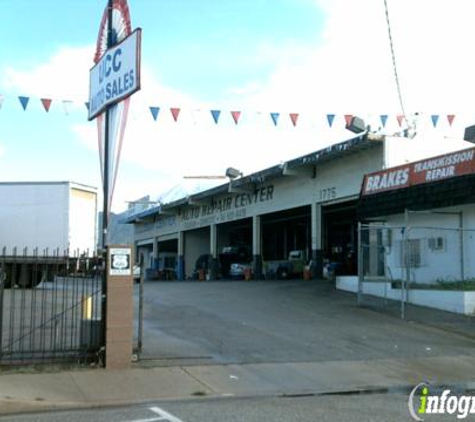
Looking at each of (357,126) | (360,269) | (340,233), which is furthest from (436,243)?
(340,233)

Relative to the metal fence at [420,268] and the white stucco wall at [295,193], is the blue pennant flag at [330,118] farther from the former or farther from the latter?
the white stucco wall at [295,193]

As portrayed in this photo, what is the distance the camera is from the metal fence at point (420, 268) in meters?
20.0

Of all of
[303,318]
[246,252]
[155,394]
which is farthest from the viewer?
[246,252]

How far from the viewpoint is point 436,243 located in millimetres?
23781

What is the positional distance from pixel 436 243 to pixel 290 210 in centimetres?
1749

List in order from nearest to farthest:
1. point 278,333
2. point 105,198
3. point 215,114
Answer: point 105,198 < point 278,333 < point 215,114

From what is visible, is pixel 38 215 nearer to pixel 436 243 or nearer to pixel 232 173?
pixel 436 243

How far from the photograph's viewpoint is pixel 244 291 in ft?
87.9

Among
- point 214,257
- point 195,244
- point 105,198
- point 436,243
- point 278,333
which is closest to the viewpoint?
point 105,198

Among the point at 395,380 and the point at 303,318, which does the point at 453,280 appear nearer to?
the point at 303,318

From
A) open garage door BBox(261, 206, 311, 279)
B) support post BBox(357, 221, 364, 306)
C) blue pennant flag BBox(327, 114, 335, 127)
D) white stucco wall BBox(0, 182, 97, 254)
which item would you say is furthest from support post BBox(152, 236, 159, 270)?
support post BBox(357, 221, 364, 306)

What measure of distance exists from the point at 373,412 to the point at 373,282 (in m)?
15.0

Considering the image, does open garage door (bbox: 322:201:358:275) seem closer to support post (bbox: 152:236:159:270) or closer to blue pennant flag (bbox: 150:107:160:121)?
blue pennant flag (bbox: 150:107:160:121)

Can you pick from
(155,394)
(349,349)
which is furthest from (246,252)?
(155,394)
